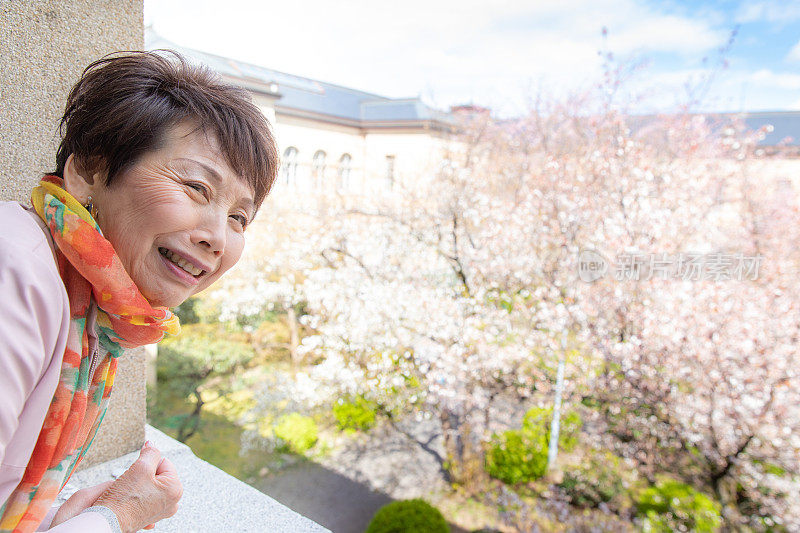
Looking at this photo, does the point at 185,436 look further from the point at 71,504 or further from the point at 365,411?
the point at 71,504

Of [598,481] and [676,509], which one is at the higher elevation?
[676,509]

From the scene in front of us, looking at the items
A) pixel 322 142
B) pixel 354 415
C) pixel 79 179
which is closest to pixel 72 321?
pixel 79 179

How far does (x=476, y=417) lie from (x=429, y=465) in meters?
1.19

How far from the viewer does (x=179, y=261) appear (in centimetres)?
71

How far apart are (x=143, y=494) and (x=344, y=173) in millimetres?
11543

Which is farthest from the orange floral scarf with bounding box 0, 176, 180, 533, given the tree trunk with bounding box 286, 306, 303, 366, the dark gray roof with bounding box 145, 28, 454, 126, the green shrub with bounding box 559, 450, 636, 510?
the dark gray roof with bounding box 145, 28, 454, 126

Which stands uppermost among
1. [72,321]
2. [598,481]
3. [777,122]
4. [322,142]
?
[777,122]

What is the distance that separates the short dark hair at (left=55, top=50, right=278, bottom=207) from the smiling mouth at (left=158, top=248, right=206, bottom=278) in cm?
12

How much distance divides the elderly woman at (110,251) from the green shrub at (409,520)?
171 inches

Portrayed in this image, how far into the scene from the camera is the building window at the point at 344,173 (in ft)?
31.8

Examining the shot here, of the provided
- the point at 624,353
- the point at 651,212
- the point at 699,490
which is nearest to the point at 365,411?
the point at 624,353

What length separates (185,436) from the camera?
248 inches

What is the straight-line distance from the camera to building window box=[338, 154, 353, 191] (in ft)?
31.8

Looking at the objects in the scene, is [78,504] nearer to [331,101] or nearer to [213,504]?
[213,504]
